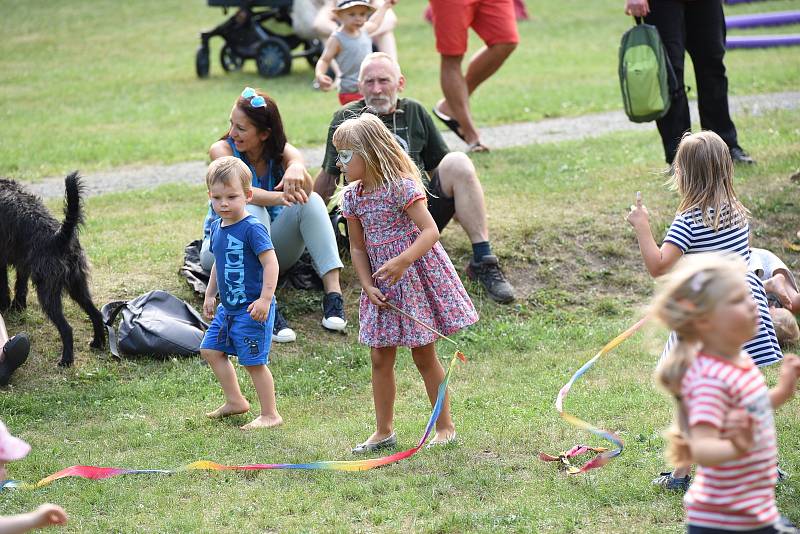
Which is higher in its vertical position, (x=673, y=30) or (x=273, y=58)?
(x=673, y=30)

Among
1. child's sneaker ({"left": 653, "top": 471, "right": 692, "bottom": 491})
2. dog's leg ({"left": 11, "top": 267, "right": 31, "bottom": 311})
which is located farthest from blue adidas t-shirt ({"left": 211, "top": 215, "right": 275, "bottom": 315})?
child's sneaker ({"left": 653, "top": 471, "right": 692, "bottom": 491})

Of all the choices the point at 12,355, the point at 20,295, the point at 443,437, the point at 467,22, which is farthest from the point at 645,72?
the point at 12,355

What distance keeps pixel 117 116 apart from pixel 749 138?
310 inches

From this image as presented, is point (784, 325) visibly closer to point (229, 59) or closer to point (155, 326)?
point (155, 326)

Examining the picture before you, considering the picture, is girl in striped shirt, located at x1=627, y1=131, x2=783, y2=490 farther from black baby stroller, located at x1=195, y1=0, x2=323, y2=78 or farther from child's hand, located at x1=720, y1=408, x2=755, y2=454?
black baby stroller, located at x1=195, y1=0, x2=323, y2=78

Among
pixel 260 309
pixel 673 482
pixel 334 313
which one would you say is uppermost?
pixel 260 309

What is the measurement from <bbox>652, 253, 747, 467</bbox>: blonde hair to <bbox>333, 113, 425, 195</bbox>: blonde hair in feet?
6.42

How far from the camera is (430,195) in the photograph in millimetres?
6668

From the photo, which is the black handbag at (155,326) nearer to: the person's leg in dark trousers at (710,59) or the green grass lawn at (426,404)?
the green grass lawn at (426,404)

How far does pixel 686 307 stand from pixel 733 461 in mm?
434

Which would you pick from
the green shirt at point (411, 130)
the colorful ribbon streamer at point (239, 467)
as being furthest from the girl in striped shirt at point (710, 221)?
the green shirt at point (411, 130)

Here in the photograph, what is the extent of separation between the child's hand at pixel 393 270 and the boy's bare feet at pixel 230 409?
1181mm

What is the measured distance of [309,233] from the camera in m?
6.57

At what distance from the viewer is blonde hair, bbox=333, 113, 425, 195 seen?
462 cm
